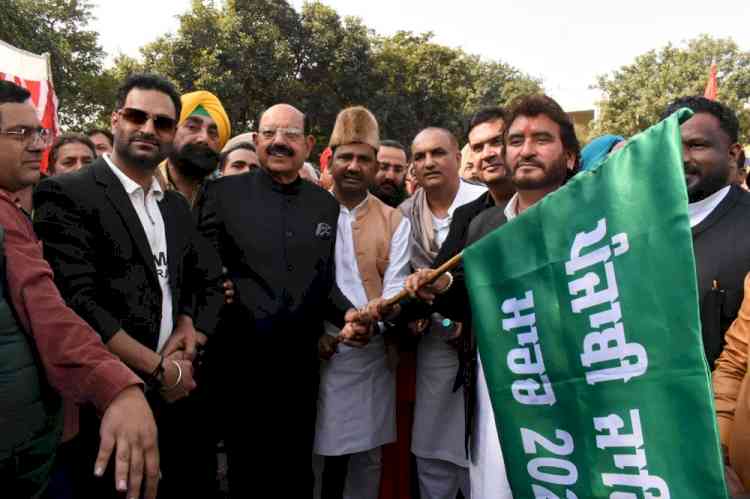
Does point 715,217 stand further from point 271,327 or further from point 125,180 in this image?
point 125,180

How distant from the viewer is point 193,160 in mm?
3889

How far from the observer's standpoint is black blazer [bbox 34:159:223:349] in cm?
220

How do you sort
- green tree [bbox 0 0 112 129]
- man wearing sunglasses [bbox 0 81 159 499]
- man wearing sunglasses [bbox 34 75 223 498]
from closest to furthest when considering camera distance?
man wearing sunglasses [bbox 0 81 159 499] → man wearing sunglasses [bbox 34 75 223 498] → green tree [bbox 0 0 112 129]

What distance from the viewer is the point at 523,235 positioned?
193cm

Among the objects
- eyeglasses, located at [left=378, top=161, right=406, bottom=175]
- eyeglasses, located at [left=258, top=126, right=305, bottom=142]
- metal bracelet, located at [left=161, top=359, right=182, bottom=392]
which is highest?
eyeglasses, located at [left=378, top=161, right=406, bottom=175]

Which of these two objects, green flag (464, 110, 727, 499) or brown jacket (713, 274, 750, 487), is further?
brown jacket (713, 274, 750, 487)

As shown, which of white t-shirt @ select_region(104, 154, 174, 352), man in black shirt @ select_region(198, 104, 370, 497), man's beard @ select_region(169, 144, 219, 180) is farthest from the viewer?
man's beard @ select_region(169, 144, 219, 180)

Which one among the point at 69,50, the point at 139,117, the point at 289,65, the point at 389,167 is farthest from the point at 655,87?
the point at 139,117

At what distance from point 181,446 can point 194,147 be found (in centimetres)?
199

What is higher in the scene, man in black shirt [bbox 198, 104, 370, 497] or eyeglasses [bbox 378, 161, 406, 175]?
eyeglasses [bbox 378, 161, 406, 175]

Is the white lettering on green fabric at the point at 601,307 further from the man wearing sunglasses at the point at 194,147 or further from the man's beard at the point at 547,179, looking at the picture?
the man wearing sunglasses at the point at 194,147

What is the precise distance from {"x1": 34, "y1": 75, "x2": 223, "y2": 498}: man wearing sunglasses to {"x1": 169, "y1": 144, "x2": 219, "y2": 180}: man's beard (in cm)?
118

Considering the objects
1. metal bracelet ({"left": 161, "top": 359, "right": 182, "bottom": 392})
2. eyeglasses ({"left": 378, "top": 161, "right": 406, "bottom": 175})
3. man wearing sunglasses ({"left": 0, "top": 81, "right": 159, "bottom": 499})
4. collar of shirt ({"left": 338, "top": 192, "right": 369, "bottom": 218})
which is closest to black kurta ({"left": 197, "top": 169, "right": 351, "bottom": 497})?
collar of shirt ({"left": 338, "top": 192, "right": 369, "bottom": 218})

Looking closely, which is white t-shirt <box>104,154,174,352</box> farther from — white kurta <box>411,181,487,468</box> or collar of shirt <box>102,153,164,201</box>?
white kurta <box>411,181,487,468</box>
